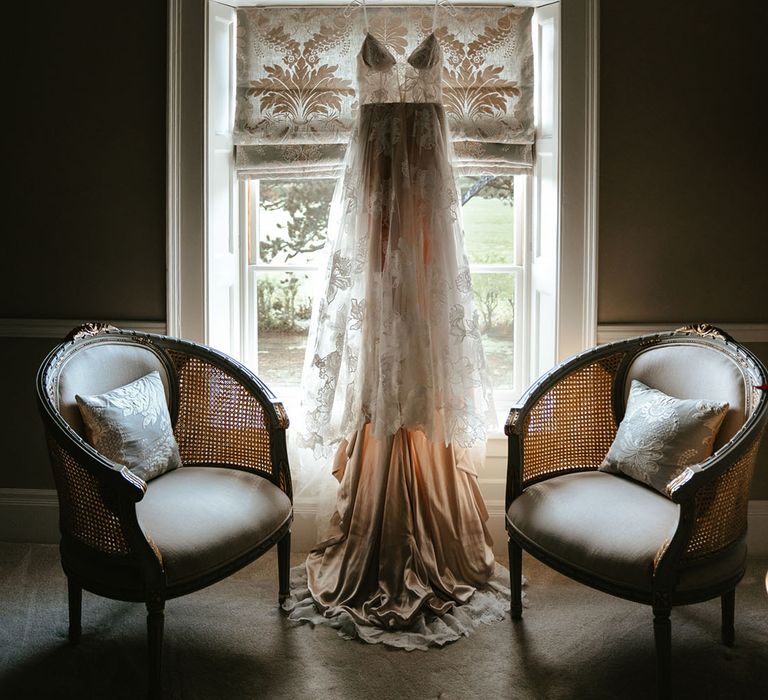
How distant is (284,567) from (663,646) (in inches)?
48.7

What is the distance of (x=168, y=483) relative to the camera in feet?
8.31

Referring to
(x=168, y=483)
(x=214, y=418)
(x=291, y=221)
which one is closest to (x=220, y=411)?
(x=214, y=418)

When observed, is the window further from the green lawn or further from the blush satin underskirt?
the blush satin underskirt

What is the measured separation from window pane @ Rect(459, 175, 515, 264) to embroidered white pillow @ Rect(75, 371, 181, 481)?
57.3 inches

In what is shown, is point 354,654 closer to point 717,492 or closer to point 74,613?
point 74,613

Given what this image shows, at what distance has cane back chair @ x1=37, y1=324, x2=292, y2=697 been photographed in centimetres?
213

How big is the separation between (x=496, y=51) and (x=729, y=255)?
1.21 m

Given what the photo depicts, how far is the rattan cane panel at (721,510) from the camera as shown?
2111 mm

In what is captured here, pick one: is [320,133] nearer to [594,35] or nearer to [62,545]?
[594,35]

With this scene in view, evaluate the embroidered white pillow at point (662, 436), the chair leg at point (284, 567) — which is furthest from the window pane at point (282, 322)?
the embroidered white pillow at point (662, 436)

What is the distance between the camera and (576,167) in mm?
3049

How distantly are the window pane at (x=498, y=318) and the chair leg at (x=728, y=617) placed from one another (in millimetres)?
1263
